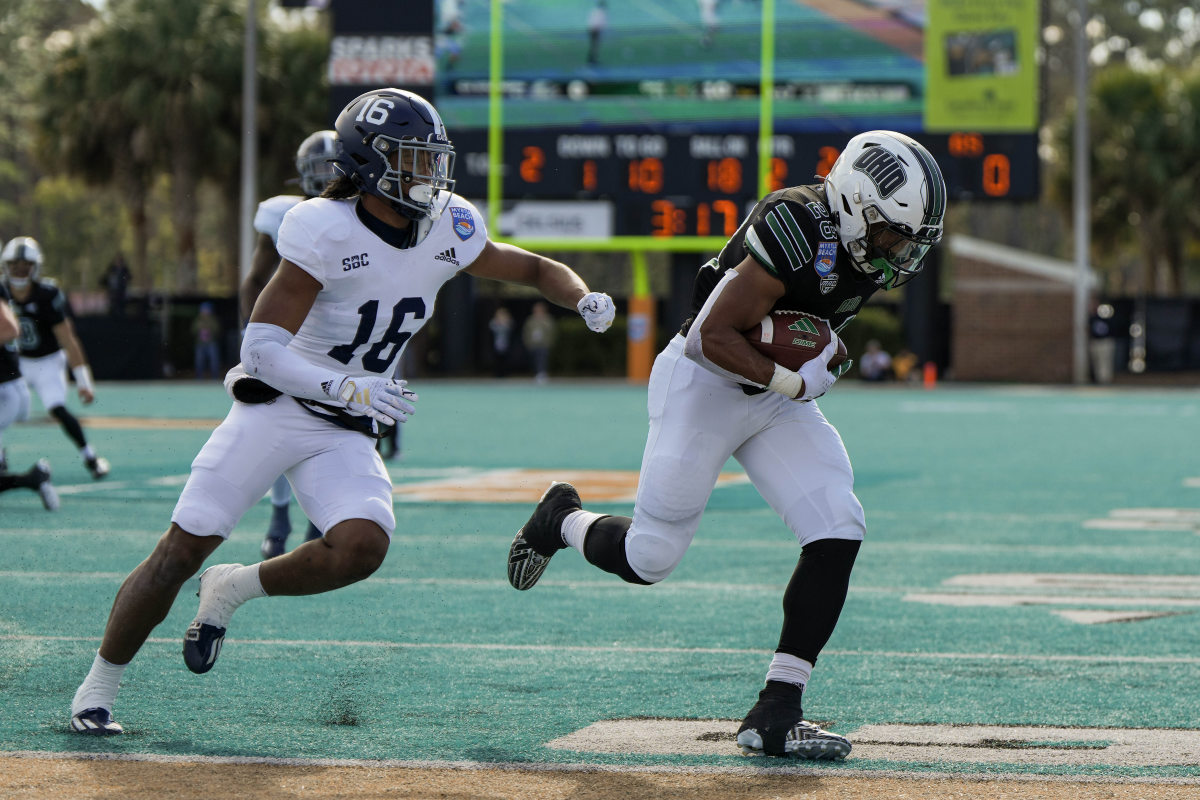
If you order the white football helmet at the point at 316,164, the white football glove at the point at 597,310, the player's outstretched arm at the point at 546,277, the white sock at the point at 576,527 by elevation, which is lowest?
the white sock at the point at 576,527

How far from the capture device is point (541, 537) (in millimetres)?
6098

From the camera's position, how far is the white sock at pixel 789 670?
16.6 feet

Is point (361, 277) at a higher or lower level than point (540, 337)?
higher

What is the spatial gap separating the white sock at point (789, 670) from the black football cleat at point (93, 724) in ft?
6.33

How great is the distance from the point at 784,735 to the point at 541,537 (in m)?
1.46

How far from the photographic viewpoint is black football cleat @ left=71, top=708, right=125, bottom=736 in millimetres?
5051

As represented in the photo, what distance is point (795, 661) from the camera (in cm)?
507

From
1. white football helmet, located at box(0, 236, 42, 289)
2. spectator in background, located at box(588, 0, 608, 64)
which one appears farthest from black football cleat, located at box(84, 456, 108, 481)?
spectator in background, located at box(588, 0, 608, 64)

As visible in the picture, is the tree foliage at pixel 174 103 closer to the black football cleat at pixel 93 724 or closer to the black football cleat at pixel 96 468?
the black football cleat at pixel 96 468

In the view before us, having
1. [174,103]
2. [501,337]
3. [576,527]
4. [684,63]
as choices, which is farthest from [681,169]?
[576,527]

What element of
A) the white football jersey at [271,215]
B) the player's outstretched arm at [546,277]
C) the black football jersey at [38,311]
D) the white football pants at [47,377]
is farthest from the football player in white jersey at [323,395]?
the white football pants at [47,377]

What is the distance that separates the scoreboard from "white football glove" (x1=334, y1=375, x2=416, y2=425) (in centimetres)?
2257

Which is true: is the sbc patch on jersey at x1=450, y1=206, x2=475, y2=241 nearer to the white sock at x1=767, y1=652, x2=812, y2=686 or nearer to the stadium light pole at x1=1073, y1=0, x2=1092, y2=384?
the white sock at x1=767, y1=652, x2=812, y2=686

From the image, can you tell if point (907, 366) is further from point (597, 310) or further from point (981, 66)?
point (597, 310)
